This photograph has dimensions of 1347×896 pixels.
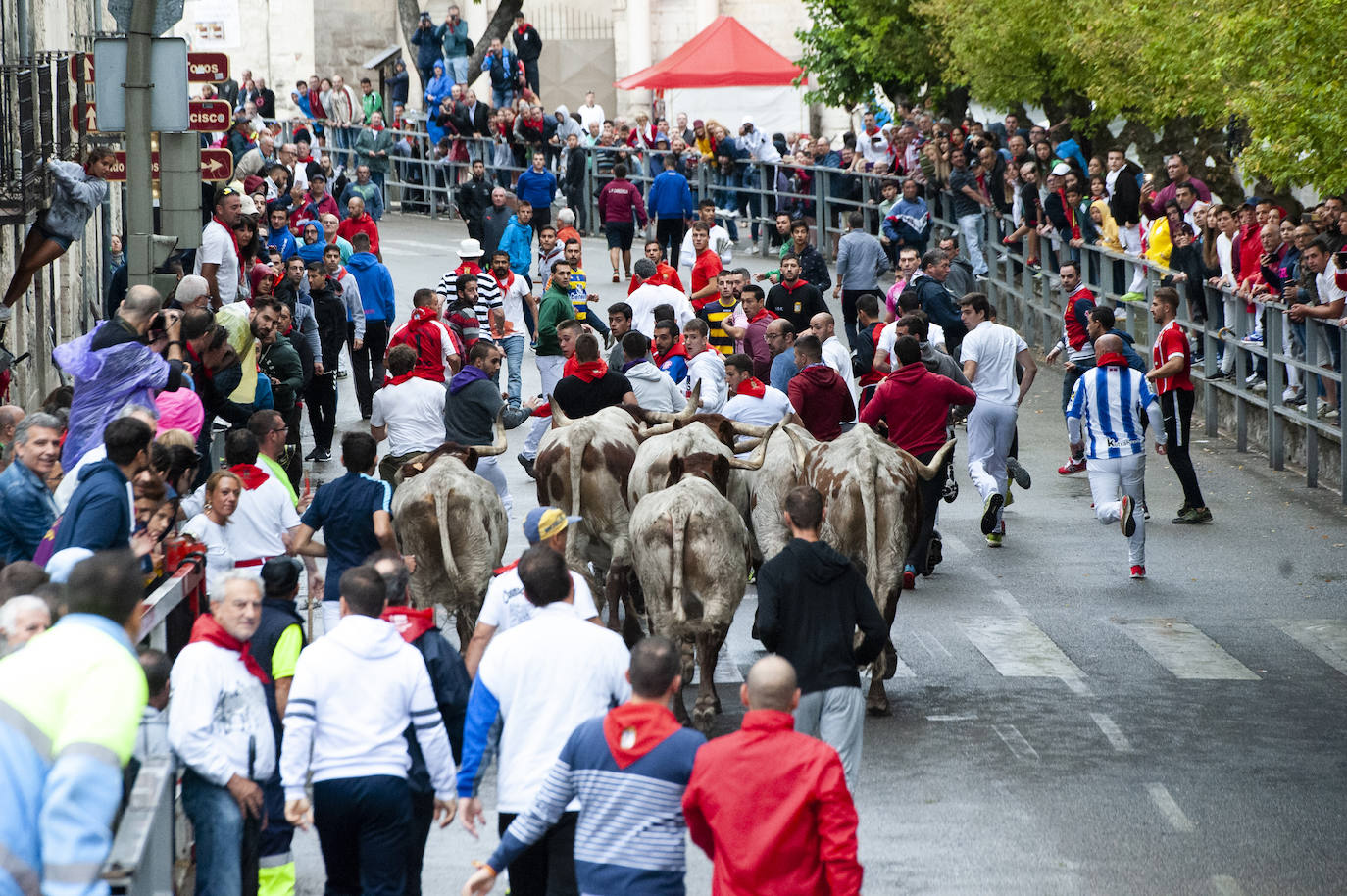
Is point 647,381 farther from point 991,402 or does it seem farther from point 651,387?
point 991,402

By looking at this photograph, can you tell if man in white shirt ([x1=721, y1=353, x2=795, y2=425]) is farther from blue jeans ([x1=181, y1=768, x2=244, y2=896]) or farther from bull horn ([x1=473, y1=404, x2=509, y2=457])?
blue jeans ([x1=181, y1=768, x2=244, y2=896])

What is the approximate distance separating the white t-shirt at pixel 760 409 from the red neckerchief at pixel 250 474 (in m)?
4.33

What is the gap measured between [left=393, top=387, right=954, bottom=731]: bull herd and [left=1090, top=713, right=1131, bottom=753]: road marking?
3.95 feet

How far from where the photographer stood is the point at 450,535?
456 inches

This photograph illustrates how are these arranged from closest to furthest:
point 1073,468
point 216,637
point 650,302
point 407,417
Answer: point 216,637 → point 407,417 → point 1073,468 → point 650,302

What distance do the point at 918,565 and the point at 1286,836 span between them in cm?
551

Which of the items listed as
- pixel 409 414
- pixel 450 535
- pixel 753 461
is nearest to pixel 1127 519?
pixel 753 461

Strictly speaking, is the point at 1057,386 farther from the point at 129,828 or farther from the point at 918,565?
the point at 129,828

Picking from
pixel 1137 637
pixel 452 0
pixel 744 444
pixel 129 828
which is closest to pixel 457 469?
pixel 744 444

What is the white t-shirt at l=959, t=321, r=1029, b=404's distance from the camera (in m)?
16.1

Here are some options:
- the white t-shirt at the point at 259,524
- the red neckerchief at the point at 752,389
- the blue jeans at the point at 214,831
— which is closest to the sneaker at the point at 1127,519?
the red neckerchief at the point at 752,389

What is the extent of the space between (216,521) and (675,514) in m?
2.48

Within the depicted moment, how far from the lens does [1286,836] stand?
9469 millimetres

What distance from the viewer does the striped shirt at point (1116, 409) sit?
1473 cm
